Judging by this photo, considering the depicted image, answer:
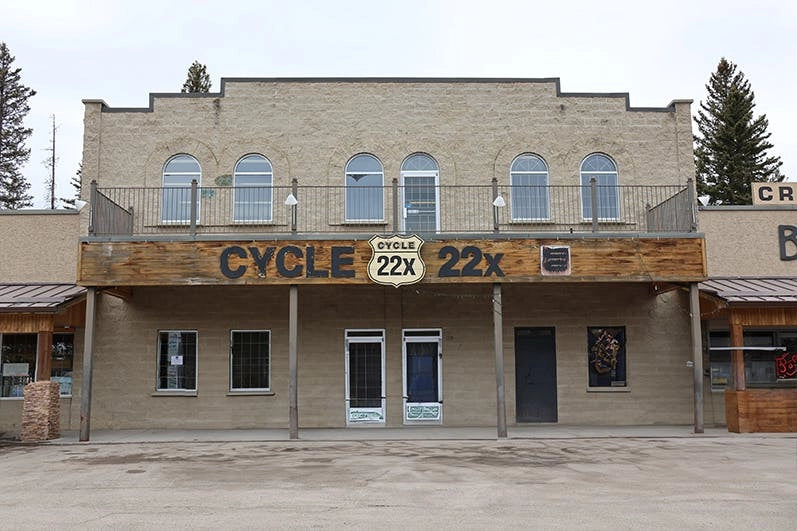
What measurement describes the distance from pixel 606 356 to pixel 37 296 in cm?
1348

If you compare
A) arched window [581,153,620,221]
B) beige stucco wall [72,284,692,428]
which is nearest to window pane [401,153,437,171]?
beige stucco wall [72,284,692,428]

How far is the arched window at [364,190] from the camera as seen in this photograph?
1927cm

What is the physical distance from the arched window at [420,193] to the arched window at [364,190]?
0.60m

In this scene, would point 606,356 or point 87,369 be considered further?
point 606,356

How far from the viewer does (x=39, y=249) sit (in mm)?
19281

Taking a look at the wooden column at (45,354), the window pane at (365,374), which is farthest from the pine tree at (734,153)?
the wooden column at (45,354)

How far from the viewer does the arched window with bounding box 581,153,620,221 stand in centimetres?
1933

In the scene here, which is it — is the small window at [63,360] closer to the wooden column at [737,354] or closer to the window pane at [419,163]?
the window pane at [419,163]

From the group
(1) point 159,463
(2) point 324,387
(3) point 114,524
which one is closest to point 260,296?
(2) point 324,387

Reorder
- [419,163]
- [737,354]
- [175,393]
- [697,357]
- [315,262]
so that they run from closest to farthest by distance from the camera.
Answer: [315,262], [697,357], [737,354], [175,393], [419,163]

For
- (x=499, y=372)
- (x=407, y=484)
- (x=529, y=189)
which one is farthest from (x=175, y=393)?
(x=529, y=189)

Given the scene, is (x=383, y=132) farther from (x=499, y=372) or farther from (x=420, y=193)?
(x=499, y=372)

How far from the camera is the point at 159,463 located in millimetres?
12883

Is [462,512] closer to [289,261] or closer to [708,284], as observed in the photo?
[289,261]
